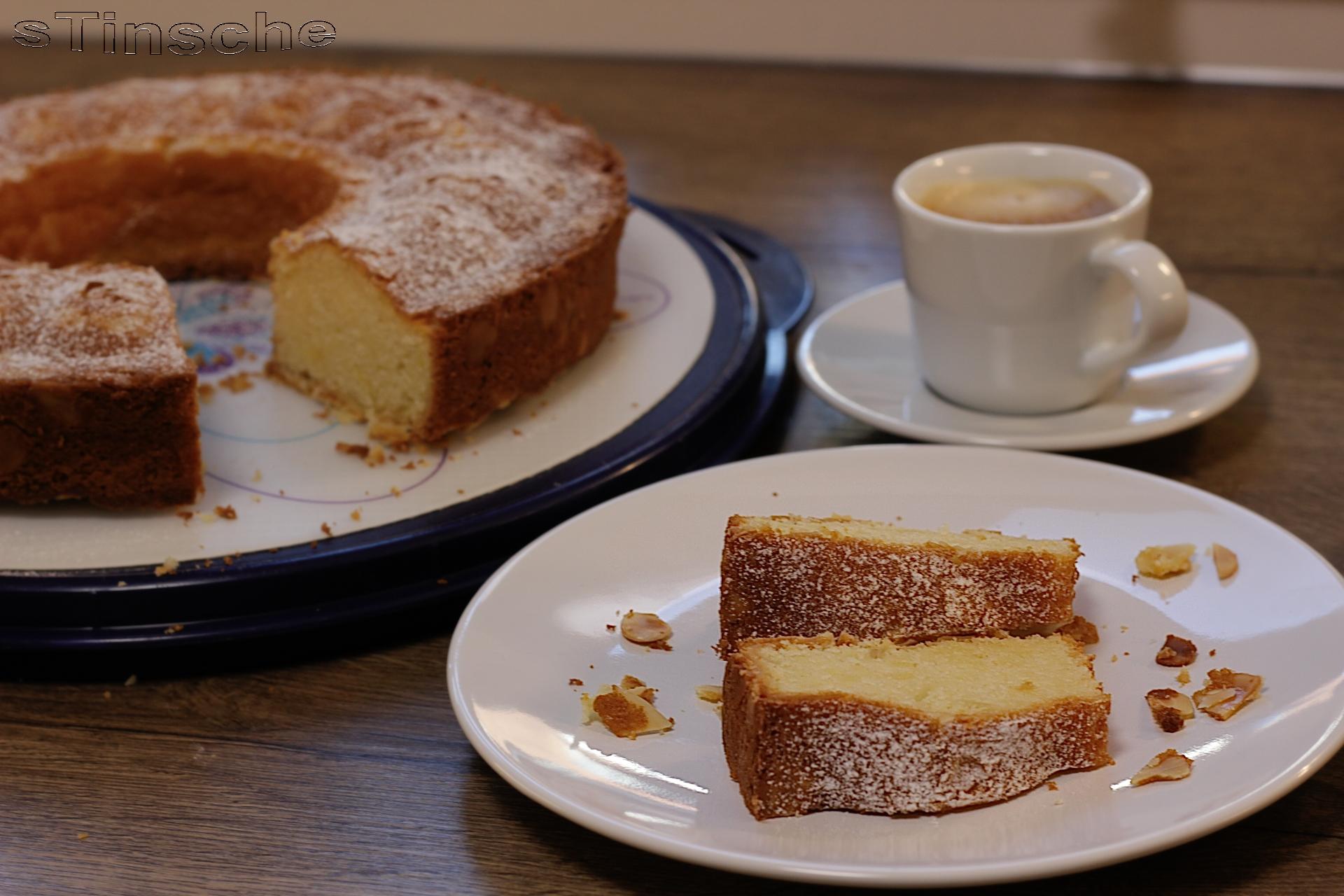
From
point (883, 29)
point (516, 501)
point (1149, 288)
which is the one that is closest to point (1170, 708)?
point (1149, 288)

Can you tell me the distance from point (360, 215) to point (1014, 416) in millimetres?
1073

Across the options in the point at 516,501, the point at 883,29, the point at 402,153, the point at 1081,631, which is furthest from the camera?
the point at 883,29

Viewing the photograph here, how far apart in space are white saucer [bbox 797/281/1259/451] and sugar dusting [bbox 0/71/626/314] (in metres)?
0.43

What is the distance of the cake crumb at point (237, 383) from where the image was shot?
2.13 metres

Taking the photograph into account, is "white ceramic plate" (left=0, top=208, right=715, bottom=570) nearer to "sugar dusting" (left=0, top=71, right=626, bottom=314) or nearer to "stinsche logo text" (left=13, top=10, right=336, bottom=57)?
"sugar dusting" (left=0, top=71, right=626, bottom=314)

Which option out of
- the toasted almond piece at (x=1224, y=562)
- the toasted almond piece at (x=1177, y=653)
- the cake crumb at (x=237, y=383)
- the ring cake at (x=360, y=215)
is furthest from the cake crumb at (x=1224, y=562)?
the cake crumb at (x=237, y=383)

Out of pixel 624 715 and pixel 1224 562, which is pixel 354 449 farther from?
pixel 1224 562

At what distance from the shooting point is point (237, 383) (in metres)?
2.15

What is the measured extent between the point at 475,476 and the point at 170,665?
0.47 metres

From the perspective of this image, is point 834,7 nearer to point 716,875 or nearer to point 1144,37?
point 1144,37

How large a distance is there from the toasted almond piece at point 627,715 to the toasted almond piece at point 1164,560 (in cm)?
58

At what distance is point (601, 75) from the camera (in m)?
3.81

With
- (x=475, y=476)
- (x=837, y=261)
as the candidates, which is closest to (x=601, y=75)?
(x=837, y=261)

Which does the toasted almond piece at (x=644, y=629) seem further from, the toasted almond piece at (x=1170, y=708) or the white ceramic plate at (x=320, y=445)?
the toasted almond piece at (x=1170, y=708)
